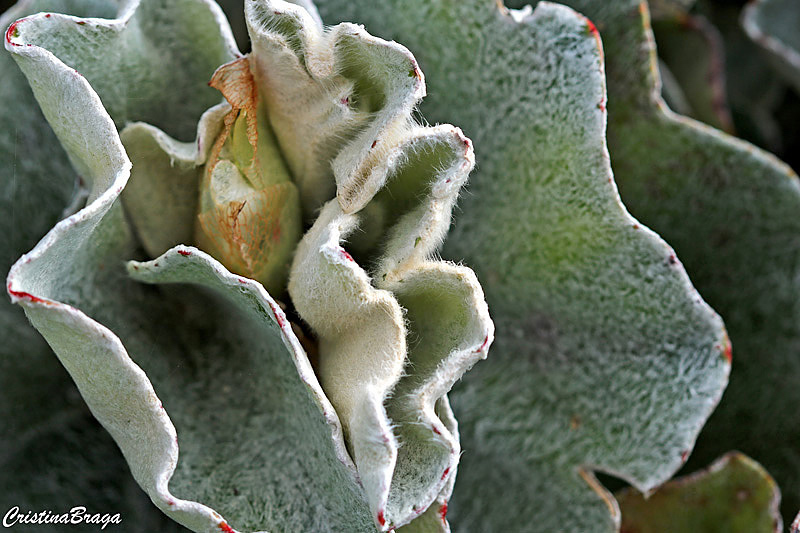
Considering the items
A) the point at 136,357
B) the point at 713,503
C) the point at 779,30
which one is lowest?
the point at 713,503

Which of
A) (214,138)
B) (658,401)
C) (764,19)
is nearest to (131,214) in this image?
(214,138)

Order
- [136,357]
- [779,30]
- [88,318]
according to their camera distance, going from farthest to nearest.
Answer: [779,30]
[136,357]
[88,318]

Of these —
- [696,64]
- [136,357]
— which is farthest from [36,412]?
[696,64]

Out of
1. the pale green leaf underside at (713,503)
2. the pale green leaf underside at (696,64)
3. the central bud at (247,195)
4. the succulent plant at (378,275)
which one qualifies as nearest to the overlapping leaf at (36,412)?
the succulent plant at (378,275)

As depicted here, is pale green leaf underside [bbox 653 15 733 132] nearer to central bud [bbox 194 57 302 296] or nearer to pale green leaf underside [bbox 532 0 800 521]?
pale green leaf underside [bbox 532 0 800 521]

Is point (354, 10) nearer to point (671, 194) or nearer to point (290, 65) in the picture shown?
point (290, 65)

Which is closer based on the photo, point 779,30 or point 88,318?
point 88,318

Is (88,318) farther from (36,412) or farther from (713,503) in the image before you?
(713,503)
